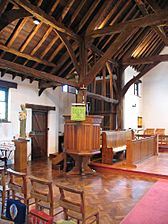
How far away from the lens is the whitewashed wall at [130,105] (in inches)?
431

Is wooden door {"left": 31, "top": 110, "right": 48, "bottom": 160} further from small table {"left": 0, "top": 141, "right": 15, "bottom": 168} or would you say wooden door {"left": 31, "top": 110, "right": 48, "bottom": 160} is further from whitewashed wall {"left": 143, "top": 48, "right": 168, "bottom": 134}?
whitewashed wall {"left": 143, "top": 48, "right": 168, "bottom": 134}

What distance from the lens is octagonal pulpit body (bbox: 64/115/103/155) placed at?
6133 mm

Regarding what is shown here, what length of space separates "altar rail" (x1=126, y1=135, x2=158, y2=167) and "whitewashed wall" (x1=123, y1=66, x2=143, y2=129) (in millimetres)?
2146

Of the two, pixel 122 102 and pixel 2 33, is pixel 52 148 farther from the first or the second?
pixel 2 33

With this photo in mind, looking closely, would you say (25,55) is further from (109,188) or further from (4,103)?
(109,188)

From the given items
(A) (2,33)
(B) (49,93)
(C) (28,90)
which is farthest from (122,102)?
(A) (2,33)

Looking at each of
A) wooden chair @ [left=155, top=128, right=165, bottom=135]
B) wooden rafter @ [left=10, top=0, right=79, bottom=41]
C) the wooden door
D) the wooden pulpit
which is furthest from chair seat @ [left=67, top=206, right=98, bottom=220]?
wooden chair @ [left=155, top=128, right=165, bottom=135]

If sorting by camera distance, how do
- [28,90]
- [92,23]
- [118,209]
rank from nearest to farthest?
[118,209], [92,23], [28,90]

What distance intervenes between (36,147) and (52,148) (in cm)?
84

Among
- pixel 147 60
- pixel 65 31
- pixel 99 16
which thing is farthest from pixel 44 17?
pixel 147 60

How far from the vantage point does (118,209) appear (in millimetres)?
3816

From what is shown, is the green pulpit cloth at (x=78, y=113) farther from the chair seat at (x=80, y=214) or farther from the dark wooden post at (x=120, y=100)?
the dark wooden post at (x=120, y=100)

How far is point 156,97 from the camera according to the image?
13.3 metres

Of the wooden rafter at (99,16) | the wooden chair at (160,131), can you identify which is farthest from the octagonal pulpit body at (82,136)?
the wooden chair at (160,131)
